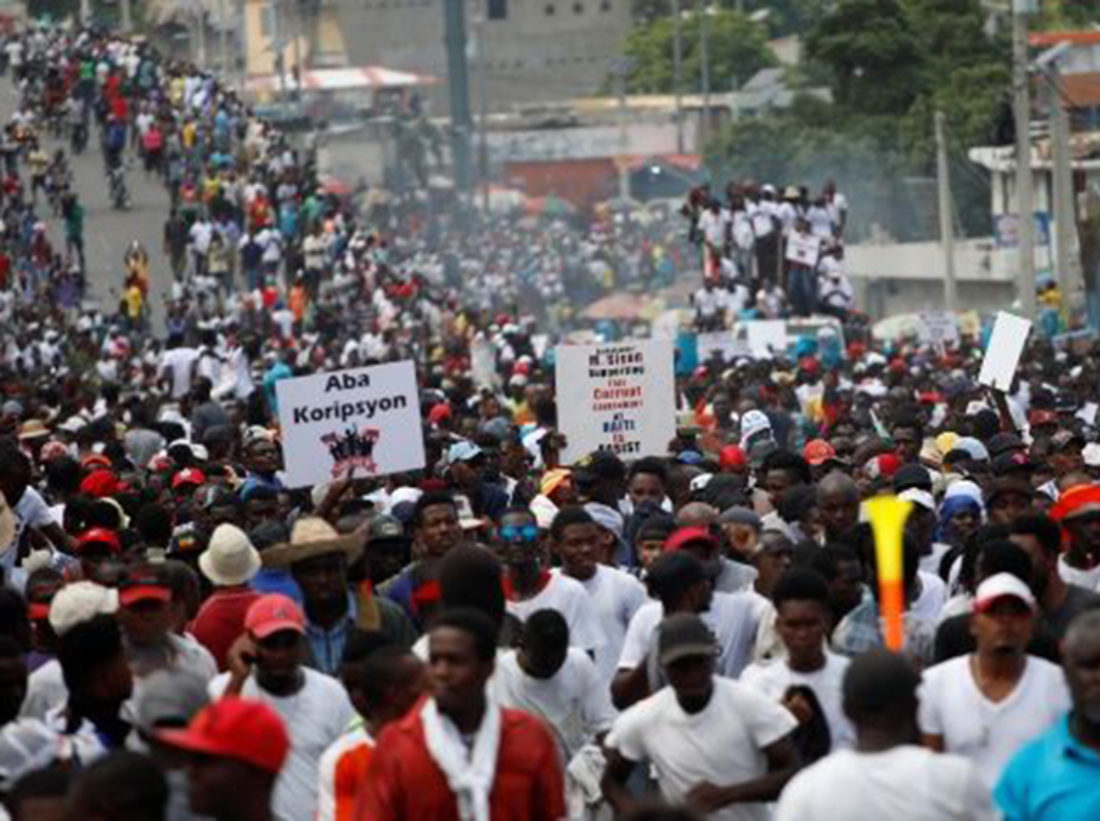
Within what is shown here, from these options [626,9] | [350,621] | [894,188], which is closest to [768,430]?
[350,621]

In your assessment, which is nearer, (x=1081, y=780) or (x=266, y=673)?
(x=1081, y=780)

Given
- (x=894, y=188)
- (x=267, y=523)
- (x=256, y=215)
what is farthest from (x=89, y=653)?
(x=894, y=188)

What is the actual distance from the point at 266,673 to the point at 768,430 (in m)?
12.6

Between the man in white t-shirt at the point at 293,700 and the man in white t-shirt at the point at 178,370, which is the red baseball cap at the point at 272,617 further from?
the man in white t-shirt at the point at 178,370

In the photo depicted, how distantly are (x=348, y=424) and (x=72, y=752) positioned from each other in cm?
795

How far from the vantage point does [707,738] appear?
10820 mm

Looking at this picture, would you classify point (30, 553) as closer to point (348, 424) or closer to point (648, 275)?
point (348, 424)

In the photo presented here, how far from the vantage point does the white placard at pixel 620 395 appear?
21453mm

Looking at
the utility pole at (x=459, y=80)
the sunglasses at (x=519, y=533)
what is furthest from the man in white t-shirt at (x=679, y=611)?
the utility pole at (x=459, y=80)

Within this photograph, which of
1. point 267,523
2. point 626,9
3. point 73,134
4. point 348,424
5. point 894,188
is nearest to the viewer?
point 267,523

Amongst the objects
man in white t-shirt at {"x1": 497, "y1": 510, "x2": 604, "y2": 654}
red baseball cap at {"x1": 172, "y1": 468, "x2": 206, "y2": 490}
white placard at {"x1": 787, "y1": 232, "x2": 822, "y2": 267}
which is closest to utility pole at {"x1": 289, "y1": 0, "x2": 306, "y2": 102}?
white placard at {"x1": 787, "y1": 232, "x2": 822, "y2": 267}

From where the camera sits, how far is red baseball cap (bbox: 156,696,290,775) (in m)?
8.91

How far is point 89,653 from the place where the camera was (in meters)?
11.2

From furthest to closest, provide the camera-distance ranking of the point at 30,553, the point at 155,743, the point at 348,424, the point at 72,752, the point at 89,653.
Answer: the point at 348,424 < the point at 30,553 < the point at 89,653 < the point at 72,752 < the point at 155,743
